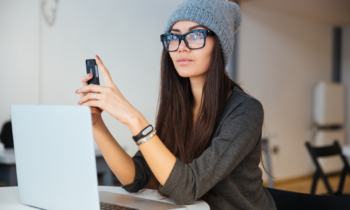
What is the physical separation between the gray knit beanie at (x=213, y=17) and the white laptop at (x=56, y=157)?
654 millimetres

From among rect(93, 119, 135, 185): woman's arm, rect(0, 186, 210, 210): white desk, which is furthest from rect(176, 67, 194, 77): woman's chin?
rect(0, 186, 210, 210): white desk

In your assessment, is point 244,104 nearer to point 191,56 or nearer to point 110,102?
point 191,56

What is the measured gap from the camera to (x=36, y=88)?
325 cm

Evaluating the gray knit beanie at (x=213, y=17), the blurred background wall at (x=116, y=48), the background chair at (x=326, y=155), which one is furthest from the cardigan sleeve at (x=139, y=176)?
the background chair at (x=326, y=155)

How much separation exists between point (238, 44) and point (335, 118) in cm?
258

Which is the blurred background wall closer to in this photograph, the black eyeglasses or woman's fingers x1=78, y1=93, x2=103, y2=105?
the black eyeglasses

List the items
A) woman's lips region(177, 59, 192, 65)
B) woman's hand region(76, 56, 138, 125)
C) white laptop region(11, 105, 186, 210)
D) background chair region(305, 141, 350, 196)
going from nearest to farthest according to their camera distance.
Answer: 1. white laptop region(11, 105, 186, 210)
2. woman's hand region(76, 56, 138, 125)
3. woman's lips region(177, 59, 192, 65)
4. background chair region(305, 141, 350, 196)

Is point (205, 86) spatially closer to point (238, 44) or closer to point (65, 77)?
point (65, 77)

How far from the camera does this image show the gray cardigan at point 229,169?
1042mm

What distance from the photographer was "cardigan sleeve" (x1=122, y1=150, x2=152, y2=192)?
1288 mm

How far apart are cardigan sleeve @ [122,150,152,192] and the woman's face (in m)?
0.36

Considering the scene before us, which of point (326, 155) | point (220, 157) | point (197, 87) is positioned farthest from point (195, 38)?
point (326, 155)

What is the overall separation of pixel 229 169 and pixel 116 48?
2722 mm

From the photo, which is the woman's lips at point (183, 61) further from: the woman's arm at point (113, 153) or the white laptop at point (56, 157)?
the white laptop at point (56, 157)
